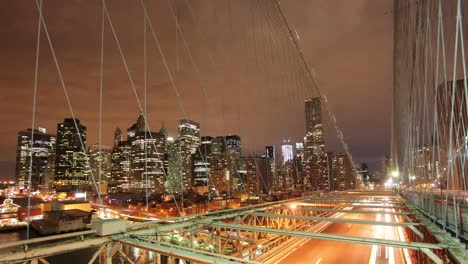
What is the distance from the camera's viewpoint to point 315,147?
116438mm

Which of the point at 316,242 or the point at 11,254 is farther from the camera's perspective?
the point at 316,242

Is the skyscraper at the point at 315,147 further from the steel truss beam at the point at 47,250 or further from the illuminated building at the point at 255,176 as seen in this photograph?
the steel truss beam at the point at 47,250

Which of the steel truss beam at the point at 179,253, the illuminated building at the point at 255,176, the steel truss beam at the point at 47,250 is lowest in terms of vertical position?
the illuminated building at the point at 255,176

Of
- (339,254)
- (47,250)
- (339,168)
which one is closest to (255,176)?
(339,168)

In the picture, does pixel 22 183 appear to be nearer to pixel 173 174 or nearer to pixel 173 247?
pixel 173 174

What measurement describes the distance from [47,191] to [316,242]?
6527 inches

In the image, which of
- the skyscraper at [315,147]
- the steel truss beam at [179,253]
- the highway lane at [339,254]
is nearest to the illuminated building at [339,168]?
the skyscraper at [315,147]

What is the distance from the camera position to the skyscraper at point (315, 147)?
87250 millimetres

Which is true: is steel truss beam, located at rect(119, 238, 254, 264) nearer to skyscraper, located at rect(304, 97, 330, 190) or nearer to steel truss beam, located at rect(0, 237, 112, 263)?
steel truss beam, located at rect(0, 237, 112, 263)

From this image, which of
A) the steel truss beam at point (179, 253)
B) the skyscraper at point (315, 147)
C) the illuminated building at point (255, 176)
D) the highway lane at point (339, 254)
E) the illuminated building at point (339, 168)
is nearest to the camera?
the steel truss beam at point (179, 253)

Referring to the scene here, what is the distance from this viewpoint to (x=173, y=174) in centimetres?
14625

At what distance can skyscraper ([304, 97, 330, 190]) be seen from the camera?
87.2m

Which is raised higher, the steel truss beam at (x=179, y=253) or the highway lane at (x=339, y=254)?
the steel truss beam at (x=179, y=253)

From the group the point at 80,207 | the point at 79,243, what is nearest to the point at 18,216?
the point at 80,207
